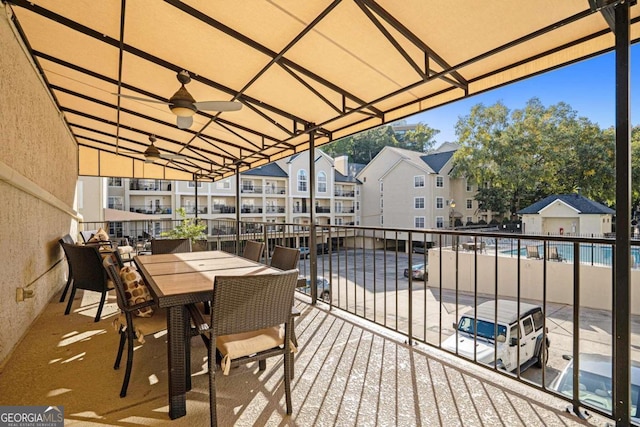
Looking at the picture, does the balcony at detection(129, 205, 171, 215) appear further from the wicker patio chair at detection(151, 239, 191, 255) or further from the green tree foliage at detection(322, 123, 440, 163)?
the green tree foliage at detection(322, 123, 440, 163)

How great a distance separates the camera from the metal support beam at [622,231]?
1.57m

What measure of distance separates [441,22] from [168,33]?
227 centimetres

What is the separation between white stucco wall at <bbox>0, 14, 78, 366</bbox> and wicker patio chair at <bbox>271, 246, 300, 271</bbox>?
84.4 inches

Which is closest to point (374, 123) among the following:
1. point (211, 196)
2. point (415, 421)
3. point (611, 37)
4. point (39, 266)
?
point (611, 37)

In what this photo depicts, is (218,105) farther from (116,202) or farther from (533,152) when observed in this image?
(533,152)

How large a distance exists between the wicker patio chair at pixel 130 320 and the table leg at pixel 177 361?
36 centimetres

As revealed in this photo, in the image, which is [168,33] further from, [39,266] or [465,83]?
[39,266]

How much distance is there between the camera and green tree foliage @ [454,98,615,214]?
20.6 meters

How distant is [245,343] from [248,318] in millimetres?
190

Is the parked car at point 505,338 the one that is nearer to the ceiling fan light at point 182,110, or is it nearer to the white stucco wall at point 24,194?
the ceiling fan light at point 182,110

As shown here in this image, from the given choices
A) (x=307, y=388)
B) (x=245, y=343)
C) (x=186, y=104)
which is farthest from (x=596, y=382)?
(x=186, y=104)

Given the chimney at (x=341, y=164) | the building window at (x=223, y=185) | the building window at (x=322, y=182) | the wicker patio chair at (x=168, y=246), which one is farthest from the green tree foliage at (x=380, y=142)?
the wicker patio chair at (x=168, y=246)

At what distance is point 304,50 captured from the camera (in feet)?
9.01

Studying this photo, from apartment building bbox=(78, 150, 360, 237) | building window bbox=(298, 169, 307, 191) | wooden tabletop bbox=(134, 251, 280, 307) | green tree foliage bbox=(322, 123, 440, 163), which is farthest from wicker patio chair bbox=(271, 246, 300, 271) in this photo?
green tree foliage bbox=(322, 123, 440, 163)
